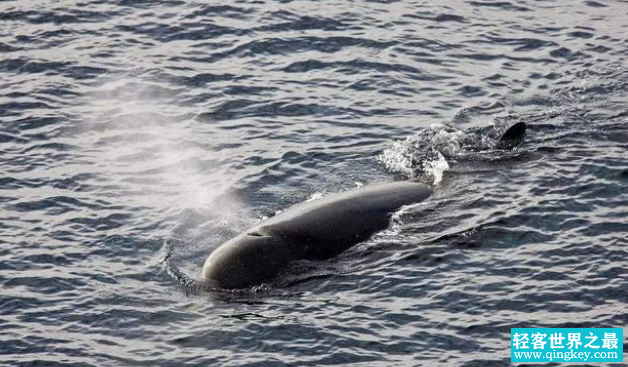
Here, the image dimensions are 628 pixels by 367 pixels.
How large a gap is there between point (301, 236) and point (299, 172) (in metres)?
3.65

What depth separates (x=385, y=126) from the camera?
22578 mm

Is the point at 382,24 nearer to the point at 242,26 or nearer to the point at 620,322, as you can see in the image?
the point at 242,26

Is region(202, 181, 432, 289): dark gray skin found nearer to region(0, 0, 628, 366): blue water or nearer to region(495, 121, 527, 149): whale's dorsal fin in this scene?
region(0, 0, 628, 366): blue water

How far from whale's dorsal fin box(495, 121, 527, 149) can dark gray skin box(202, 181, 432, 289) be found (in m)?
3.10

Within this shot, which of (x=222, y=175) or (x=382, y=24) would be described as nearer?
(x=222, y=175)

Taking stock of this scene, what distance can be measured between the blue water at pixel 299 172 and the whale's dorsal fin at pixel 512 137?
0.34 meters

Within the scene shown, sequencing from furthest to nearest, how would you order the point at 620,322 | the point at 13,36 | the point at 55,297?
the point at 13,36 < the point at 55,297 < the point at 620,322

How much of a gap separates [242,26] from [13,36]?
18.2 ft

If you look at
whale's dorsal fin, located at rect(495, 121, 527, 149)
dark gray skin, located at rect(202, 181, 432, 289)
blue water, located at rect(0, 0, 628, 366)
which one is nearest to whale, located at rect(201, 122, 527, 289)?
dark gray skin, located at rect(202, 181, 432, 289)

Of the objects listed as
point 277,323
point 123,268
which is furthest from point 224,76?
point 277,323

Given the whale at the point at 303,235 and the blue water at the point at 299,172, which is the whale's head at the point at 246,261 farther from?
the blue water at the point at 299,172

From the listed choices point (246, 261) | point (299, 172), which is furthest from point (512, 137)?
point (246, 261)

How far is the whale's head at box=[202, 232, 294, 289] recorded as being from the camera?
16531 millimetres

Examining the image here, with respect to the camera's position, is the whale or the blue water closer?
the blue water
